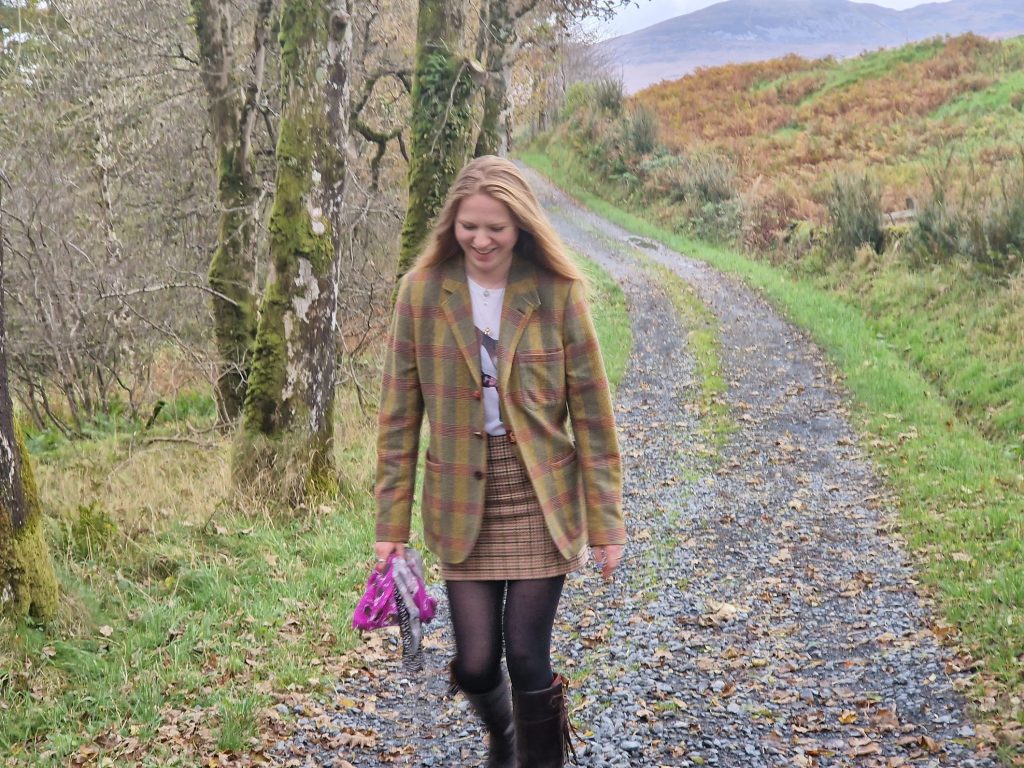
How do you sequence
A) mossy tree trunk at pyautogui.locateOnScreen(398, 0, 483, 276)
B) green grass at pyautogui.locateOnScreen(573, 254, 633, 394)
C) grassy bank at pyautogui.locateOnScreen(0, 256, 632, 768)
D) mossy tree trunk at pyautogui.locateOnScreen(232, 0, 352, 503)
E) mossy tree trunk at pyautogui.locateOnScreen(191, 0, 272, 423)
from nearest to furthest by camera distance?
grassy bank at pyautogui.locateOnScreen(0, 256, 632, 768) → mossy tree trunk at pyautogui.locateOnScreen(232, 0, 352, 503) → mossy tree trunk at pyautogui.locateOnScreen(191, 0, 272, 423) → mossy tree trunk at pyautogui.locateOnScreen(398, 0, 483, 276) → green grass at pyautogui.locateOnScreen(573, 254, 633, 394)

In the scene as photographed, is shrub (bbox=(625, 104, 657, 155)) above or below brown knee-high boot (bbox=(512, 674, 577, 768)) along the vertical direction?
above

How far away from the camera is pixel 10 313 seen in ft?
33.6

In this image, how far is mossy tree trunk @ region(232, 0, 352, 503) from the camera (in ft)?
22.2

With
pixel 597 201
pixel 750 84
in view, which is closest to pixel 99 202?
pixel 597 201

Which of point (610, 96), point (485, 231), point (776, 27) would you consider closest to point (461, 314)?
point (485, 231)

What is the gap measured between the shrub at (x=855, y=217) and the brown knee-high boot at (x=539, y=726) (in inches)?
605

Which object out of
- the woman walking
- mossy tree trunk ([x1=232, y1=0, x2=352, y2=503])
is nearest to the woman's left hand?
the woman walking

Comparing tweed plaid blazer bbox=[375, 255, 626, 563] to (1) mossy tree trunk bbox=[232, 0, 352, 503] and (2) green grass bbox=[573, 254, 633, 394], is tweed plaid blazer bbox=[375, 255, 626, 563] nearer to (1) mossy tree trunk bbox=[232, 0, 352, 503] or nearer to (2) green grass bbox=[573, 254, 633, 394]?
(1) mossy tree trunk bbox=[232, 0, 352, 503]

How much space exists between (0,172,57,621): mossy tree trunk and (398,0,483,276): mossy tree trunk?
19.3ft

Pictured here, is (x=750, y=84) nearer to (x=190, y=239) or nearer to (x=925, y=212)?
(x=925, y=212)

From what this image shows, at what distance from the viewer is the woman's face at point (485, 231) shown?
2.75 metres

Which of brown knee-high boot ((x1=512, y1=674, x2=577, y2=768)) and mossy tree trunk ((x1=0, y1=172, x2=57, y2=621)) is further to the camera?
mossy tree trunk ((x1=0, y1=172, x2=57, y2=621))

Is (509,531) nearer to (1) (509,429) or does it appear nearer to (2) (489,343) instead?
(1) (509,429)

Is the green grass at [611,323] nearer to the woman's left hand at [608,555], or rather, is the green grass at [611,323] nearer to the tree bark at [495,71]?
the tree bark at [495,71]
